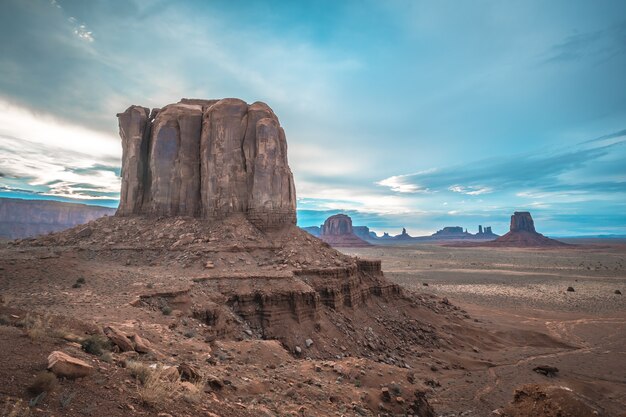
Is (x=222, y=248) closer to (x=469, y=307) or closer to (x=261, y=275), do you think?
(x=261, y=275)

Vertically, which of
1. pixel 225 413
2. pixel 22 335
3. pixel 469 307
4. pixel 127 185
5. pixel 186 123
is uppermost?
pixel 186 123

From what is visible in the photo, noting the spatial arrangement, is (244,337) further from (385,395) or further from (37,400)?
(37,400)

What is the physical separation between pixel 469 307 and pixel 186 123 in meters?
39.0

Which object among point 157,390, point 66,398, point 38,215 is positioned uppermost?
point 38,215

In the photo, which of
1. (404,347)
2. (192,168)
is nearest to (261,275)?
(404,347)

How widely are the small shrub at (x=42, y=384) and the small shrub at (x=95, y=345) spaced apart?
2211 millimetres

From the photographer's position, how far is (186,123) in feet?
123

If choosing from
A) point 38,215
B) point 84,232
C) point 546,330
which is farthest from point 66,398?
point 38,215

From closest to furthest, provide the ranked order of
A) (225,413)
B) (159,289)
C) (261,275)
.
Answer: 1. (225,413)
2. (159,289)
3. (261,275)

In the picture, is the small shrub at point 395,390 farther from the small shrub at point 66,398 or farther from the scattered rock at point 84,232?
the scattered rock at point 84,232

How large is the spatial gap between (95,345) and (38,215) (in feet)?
486

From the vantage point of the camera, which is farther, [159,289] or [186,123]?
[186,123]

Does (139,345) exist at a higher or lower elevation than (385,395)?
higher

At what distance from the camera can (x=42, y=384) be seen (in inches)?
217
